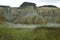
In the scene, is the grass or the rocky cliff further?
the rocky cliff

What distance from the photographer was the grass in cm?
496

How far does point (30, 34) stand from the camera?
5.13m

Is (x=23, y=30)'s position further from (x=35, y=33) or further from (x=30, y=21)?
(x=30, y=21)

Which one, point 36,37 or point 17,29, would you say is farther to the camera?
point 17,29

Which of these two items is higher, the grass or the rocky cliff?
the grass

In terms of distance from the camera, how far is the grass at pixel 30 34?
195 inches

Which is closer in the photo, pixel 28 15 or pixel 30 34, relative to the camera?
pixel 30 34

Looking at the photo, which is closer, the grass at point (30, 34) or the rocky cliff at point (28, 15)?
the grass at point (30, 34)

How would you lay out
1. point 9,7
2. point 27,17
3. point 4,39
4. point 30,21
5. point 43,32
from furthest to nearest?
point 9,7
point 27,17
point 30,21
point 43,32
point 4,39

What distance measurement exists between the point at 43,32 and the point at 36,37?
0.25 m

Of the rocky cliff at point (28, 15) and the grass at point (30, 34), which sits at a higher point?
the grass at point (30, 34)

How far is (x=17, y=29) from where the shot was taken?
5.44m

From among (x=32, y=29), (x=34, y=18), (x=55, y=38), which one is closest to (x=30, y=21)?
(x=34, y=18)

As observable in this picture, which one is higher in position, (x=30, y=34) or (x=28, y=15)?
(x=30, y=34)
